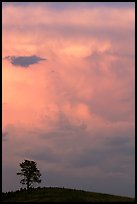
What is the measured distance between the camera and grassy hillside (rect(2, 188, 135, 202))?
8088 centimetres

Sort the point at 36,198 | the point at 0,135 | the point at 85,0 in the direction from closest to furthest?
the point at 85,0
the point at 0,135
the point at 36,198

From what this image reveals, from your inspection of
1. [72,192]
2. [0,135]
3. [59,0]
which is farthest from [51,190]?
[59,0]

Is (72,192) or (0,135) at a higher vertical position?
(0,135)

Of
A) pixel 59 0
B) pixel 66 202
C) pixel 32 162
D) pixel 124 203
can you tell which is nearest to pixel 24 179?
pixel 32 162

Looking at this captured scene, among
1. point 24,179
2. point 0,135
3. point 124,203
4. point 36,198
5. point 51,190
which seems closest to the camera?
point 0,135

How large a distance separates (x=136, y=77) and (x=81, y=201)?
4602 cm

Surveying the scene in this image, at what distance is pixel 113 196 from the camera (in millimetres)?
85562

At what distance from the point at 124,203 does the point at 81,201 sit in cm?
925

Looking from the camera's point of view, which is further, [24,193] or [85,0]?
[24,193]

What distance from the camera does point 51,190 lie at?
91.8m

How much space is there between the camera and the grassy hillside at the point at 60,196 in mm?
80875

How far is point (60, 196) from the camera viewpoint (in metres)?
84.1

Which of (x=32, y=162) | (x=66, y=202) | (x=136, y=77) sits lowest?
(x=66, y=202)

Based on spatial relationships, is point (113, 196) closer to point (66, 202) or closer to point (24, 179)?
point (66, 202)
